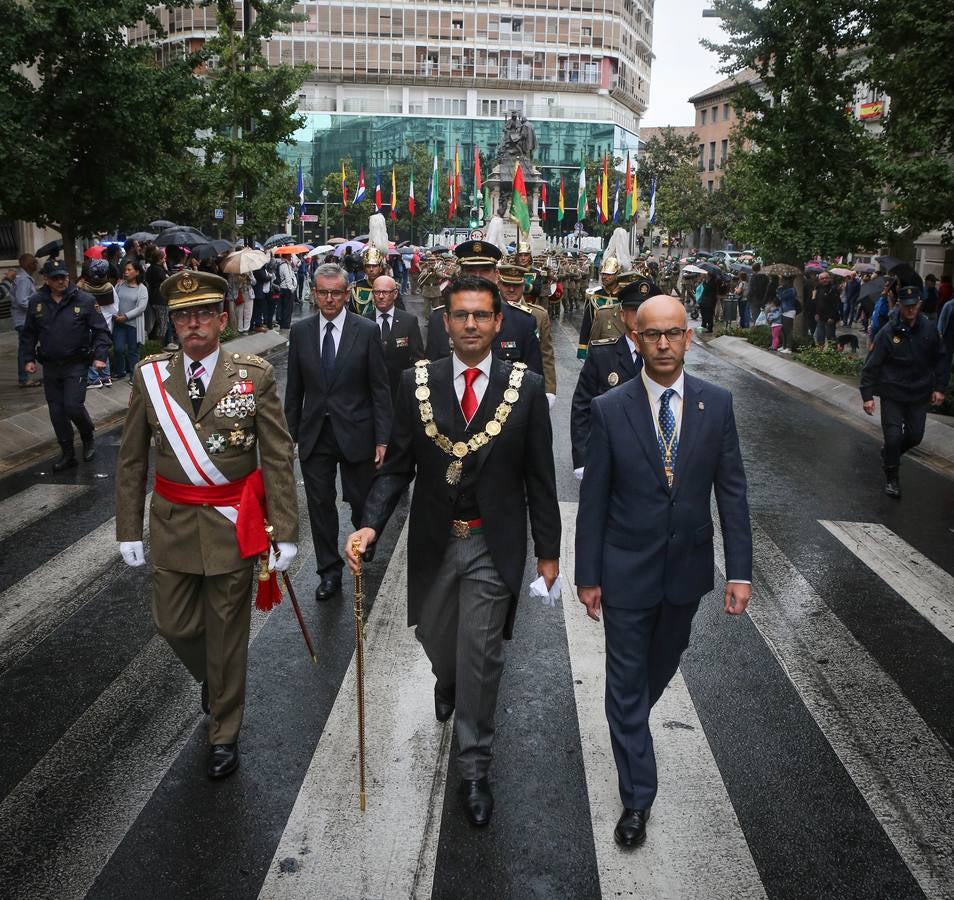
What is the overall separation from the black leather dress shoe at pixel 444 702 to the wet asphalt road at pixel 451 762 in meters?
0.29

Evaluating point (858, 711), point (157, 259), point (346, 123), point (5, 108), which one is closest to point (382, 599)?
point (858, 711)

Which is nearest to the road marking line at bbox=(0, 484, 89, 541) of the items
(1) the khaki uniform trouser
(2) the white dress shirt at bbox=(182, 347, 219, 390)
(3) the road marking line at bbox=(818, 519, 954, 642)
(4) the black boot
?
(1) the khaki uniform trouser

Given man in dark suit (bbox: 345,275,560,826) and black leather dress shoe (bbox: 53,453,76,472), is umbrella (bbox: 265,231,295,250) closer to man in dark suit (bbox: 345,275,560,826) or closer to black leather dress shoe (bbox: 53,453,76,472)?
black leather dress shoe (bbox: 53,453,76,472)

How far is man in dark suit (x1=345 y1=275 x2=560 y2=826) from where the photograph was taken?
446 centimetres

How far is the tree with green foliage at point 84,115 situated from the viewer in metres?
13.8

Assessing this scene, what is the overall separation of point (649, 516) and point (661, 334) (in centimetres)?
72

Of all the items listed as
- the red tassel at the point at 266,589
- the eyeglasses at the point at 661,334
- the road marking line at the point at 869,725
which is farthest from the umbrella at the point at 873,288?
the red tassel at the point at 266,589

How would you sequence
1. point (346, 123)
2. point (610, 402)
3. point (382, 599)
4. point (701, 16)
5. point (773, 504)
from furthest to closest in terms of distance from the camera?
point (346, 123), point (701, 16), point (773, 504), point (382, 599), point (610, 402)

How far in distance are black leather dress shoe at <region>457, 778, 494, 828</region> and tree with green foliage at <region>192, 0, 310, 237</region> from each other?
2176 centimetres

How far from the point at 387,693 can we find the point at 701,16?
21.6 meters

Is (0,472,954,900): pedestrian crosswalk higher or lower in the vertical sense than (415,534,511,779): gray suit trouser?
lower

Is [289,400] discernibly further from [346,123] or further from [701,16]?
[346,123]

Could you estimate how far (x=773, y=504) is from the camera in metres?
10.1

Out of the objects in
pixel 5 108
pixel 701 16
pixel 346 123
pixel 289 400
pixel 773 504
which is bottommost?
pixel 773 504
